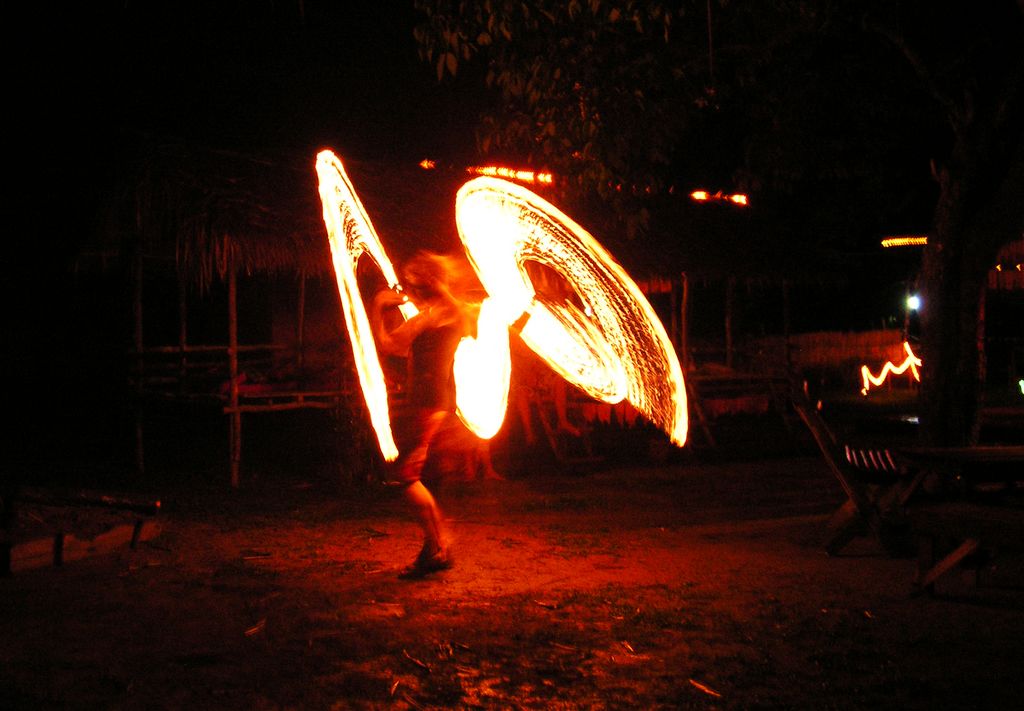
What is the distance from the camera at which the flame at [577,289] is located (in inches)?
314

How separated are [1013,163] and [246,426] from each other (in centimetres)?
1065

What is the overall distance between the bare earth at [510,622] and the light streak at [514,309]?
1.13 metres

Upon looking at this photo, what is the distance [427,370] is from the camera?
24.7 ft

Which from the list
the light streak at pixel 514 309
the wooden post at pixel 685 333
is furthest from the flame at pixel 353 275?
the wooden post at pixel 685 333

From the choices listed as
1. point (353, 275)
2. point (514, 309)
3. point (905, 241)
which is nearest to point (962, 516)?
point (514, 309)

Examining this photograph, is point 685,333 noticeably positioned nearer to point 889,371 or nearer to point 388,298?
point 388,298

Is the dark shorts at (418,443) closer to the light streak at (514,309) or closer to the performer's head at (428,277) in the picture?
the light streak at (514,309)

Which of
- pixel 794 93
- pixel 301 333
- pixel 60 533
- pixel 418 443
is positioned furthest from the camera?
pixel 301 333

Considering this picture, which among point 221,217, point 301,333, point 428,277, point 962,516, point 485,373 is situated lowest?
point 962,516

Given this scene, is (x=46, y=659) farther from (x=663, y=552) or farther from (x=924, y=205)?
(x=924, y=205)

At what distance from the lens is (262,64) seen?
24.7 meters

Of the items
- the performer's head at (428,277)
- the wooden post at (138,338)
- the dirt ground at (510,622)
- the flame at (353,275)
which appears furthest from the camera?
the wooden post at (138,338)

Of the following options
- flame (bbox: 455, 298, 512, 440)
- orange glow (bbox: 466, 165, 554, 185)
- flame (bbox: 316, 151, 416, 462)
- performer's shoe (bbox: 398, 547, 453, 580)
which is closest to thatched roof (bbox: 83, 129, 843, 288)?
orange glow (bbox: 466, 165, 554, 185)

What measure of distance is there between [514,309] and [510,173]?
1034cm
